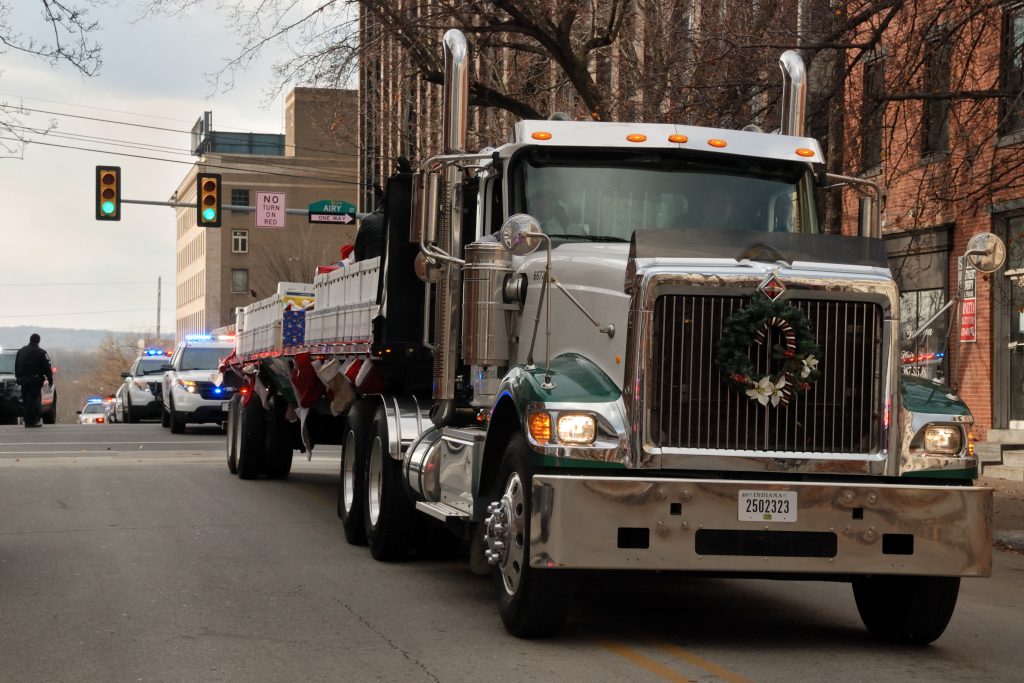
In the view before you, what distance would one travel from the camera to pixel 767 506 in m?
7.59

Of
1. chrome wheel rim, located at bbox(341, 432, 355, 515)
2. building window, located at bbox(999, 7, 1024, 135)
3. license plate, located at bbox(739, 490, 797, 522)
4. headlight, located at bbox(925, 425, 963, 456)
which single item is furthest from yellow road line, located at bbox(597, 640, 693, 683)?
building window, located at bbox(999, 7, 1024, 135)

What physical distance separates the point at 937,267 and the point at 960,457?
1525 centimetres

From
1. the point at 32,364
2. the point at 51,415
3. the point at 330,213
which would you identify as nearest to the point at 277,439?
the point at 32,364

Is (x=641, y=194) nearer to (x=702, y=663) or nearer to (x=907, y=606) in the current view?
(x=907, y=606)

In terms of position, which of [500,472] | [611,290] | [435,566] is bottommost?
[435,566]

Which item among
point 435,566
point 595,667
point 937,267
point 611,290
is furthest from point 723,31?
point 595,667

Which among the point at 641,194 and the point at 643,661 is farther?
the point at 641,194


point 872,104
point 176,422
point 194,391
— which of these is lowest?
point 176,422

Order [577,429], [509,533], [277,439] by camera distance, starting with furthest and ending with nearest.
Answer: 1. [277,439]
2. [509,533]
3. [577,429]

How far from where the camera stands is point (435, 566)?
36.9 feet

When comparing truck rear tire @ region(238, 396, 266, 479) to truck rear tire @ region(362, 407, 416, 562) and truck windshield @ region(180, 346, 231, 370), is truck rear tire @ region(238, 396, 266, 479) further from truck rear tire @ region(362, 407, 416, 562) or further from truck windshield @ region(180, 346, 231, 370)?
truck windshield @ region(180, 346, 231, 370)

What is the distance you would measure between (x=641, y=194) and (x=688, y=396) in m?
2.08

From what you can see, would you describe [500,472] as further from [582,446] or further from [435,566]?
[435,566]

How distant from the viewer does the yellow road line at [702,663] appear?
7.16 metres
